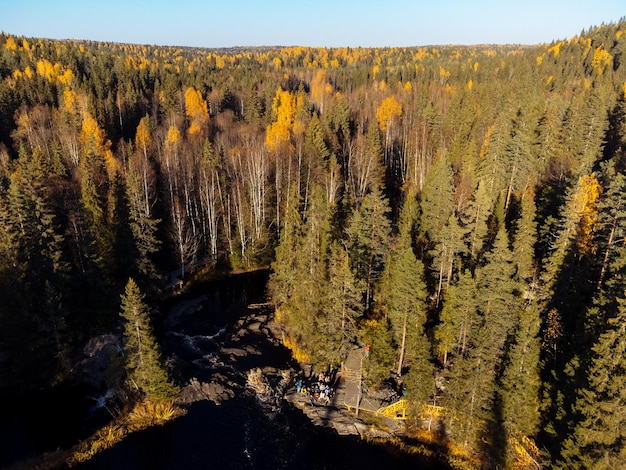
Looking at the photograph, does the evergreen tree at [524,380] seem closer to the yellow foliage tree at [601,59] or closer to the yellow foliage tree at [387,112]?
the yellow foliage tree at [387,112]

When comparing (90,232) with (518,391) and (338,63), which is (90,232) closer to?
(518,391)

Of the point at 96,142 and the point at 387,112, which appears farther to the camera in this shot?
the point at 387,112

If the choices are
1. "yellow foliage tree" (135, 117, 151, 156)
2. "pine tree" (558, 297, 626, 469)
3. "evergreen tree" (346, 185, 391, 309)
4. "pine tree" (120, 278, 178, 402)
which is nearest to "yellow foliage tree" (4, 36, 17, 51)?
"yellow foliage tree" (135, 117, 151, 156)

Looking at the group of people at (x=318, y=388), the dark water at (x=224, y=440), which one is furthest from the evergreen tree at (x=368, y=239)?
the dark water at (x=224, y=440)

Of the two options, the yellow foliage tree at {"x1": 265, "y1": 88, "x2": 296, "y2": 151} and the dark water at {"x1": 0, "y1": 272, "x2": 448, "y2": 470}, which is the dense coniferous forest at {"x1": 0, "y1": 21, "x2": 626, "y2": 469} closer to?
the yellow foliage tree at {"x1": 265, "y1": 88, "x2": 296, "y2": 151}

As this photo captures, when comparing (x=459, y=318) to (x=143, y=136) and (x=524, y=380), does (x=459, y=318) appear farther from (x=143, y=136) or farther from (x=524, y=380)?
(x=143, y=136)

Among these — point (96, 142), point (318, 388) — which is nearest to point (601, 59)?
point (96, 142)

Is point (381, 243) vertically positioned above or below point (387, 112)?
below
